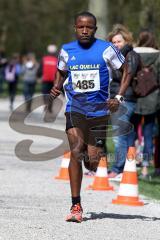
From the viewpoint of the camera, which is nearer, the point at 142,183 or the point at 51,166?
the point at 142,183

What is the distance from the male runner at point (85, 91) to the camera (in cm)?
832

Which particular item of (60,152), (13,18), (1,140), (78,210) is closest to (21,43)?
(13,18)

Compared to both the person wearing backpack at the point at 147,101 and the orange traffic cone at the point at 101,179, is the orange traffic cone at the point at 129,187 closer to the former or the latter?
the orange traffic cone at the point at 101,179

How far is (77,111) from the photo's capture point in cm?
845

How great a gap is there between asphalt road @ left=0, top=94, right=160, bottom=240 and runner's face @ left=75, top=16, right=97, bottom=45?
167cm

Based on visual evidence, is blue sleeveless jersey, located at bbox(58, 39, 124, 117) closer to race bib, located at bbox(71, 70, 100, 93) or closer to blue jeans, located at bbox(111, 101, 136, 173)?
race bib, located at bbox(71, 70, 100, 93)

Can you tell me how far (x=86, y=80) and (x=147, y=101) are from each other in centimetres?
407

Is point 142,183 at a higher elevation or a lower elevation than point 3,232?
lower

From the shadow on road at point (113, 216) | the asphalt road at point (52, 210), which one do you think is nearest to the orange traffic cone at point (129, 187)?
the asphalt road at point (52, 210)

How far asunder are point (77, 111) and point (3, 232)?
→ 1545 mm

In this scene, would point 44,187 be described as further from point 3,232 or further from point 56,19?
point 56,19

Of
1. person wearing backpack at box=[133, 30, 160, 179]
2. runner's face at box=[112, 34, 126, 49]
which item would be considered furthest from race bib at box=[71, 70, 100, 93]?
person wearing backpack at box=[133, 30, 160, 179]

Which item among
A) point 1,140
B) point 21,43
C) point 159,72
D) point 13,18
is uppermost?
point 159,72

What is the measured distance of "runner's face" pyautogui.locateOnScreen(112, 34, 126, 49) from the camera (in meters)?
11.3
